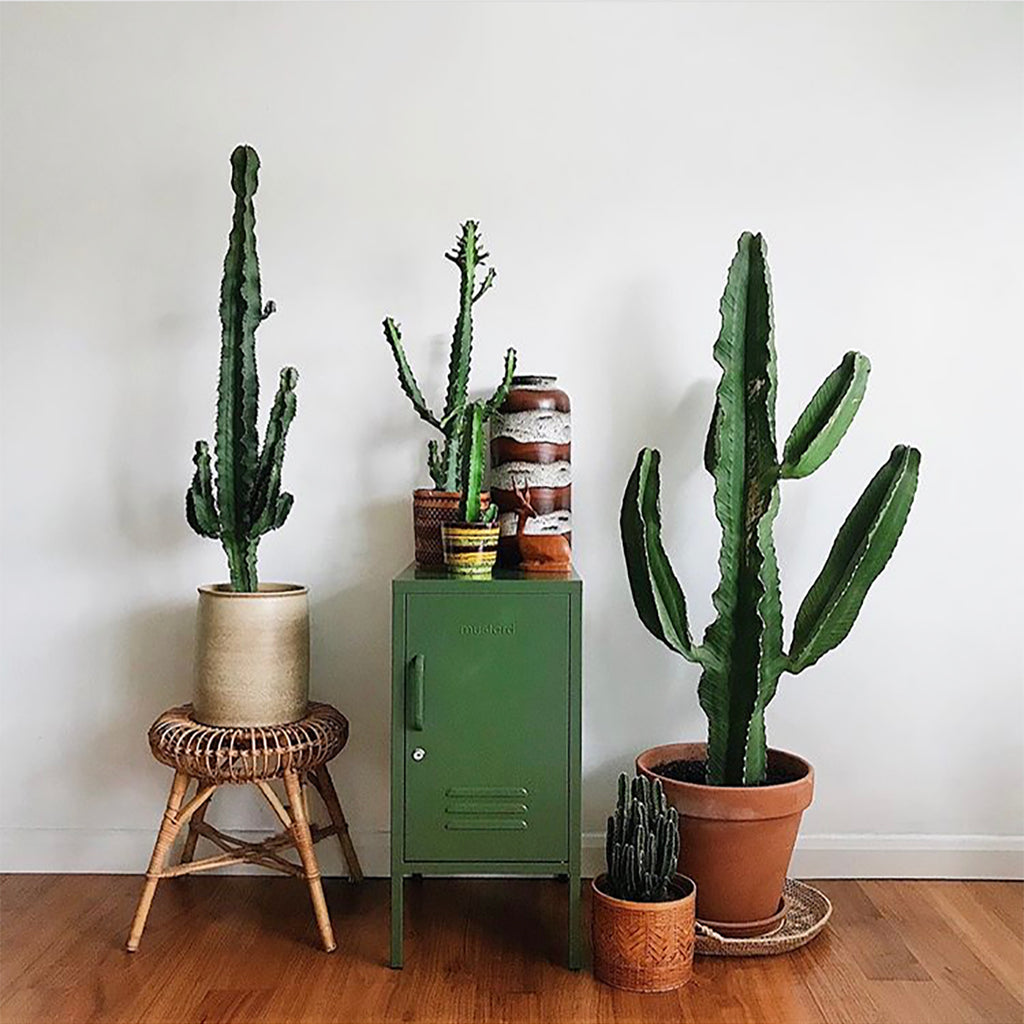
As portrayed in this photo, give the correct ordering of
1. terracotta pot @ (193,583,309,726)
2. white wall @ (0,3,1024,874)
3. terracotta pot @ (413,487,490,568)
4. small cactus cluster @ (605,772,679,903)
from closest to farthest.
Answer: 1. small cactus cluster @ (605,772,679,903)
2. terracotta pot @ (193,583,309,726)
3. terracotta pot @ (413,487,490,568)
4. white wall @ (0,3,1024,874)

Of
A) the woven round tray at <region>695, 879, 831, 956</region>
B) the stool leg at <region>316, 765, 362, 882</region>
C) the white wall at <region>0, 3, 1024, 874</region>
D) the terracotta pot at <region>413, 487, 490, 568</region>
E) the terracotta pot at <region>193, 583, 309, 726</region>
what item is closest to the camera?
the woven round tray at <region>695, 879, 831, 956</region>

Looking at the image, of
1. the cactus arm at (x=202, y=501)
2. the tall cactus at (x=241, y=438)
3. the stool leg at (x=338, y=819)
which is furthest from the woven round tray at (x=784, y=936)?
the cactus arm at (x=202, y=501)

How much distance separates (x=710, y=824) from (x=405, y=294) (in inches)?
57.7

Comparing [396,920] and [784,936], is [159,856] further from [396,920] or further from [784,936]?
[784,936]

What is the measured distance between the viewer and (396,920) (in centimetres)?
271

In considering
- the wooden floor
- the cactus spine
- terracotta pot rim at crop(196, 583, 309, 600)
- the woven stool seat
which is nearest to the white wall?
terracotta pot rim at crop(196, 583, 309, 600)

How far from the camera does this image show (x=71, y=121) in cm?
328

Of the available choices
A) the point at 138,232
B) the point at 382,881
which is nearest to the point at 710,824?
the point at 382,881

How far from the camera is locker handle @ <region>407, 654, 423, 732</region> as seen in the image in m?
2.69

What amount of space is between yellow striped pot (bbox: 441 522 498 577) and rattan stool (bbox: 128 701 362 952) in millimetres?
515

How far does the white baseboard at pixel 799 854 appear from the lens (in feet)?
10.8

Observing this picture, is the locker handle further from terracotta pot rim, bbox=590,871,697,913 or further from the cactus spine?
terracotta pot rim, bbox=590,871,697,913

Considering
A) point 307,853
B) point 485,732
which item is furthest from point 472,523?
point 307,853

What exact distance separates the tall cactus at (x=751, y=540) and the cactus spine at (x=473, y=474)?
0.32m
